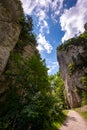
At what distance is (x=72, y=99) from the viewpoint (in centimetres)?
5872

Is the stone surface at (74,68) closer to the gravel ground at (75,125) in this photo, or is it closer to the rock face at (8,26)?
the gravel ground at (75,125)

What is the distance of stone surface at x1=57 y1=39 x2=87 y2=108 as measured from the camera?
5212 cm

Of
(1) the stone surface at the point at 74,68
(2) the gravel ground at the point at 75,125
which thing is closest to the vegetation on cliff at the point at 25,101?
(2) the gravel ground at the point at 75,125

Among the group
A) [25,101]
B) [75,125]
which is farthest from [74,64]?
[25,101]

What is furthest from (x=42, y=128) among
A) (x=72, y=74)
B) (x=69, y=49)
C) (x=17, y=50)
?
(x=69, y=49)

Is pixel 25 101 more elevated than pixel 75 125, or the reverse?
pixel 25 101

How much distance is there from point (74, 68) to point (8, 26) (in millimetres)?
36512

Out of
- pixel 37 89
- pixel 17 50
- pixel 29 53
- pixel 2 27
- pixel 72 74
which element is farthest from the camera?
pixel 72 74

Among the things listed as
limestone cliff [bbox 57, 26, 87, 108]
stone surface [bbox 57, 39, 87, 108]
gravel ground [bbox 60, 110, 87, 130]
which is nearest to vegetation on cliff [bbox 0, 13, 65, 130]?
gravel ground [bbox 60, 110, 87, 130]

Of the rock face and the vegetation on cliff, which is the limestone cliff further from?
the vegetation on cliff

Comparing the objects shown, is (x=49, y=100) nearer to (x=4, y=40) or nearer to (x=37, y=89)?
(x=37, y=89)

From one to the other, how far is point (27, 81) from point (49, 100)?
2972mm

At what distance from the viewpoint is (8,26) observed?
71.1 feet

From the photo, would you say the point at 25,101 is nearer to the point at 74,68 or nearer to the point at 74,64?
the point at 74,64
